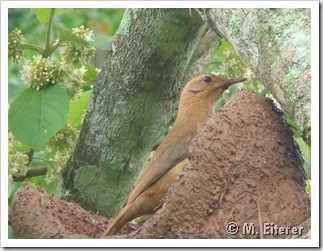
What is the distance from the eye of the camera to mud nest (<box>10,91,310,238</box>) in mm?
4676

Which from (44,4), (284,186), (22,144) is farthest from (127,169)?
(284,186)

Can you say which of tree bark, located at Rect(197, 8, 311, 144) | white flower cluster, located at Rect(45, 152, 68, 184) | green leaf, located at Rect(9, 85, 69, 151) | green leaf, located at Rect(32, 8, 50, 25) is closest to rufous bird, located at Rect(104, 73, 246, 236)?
green leaf, located at Rect(9, 85, 69, 151)

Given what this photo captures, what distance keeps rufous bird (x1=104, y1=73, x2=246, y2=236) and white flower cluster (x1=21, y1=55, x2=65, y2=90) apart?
0.70m

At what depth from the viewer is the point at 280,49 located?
4.75m

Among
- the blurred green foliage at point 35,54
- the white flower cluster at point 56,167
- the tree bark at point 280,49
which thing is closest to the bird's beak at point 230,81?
the tree bark at point 280,49

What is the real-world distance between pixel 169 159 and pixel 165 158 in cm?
3

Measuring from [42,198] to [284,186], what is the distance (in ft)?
4.14

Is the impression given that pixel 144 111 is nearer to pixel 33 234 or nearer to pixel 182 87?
pixel 182 87

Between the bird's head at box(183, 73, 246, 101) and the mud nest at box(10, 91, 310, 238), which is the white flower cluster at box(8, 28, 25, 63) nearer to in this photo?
the bird's head at box(183, 73, 246, 101)

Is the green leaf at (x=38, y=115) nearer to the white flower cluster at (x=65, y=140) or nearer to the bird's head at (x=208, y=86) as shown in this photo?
the white flower cluster at (x=65, y=140)

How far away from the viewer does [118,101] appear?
19.6ft

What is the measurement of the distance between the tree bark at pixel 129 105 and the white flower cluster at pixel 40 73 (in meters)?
0.42

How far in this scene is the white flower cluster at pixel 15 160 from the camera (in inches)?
221

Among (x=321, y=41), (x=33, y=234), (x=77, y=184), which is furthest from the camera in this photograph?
(x=77, y=184)
